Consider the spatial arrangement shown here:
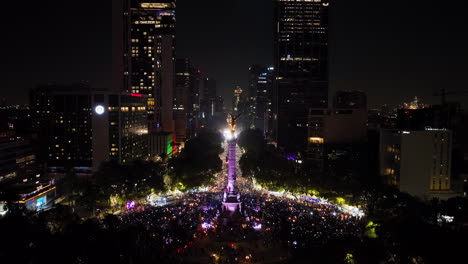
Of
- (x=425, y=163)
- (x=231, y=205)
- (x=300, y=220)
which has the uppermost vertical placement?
(x=425, y=163)

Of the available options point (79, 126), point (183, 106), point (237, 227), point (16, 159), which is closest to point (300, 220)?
point (237, 227)

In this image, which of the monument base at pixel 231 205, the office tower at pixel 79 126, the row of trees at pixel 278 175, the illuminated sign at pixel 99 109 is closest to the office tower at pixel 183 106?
the office tower at pixel 79 126

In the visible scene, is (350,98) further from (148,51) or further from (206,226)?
(206,226)

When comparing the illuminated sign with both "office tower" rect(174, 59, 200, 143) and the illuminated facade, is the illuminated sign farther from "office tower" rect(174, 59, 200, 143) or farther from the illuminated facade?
"office tower" rect(174, 59, 200, 143)

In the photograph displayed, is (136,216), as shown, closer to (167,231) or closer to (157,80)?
(167,231)

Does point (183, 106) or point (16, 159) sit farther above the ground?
point (183, 106)

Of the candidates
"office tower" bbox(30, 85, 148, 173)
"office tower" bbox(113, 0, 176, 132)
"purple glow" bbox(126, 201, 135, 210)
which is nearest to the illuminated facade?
"office tower" bbox(30, 85, 148, 173)
